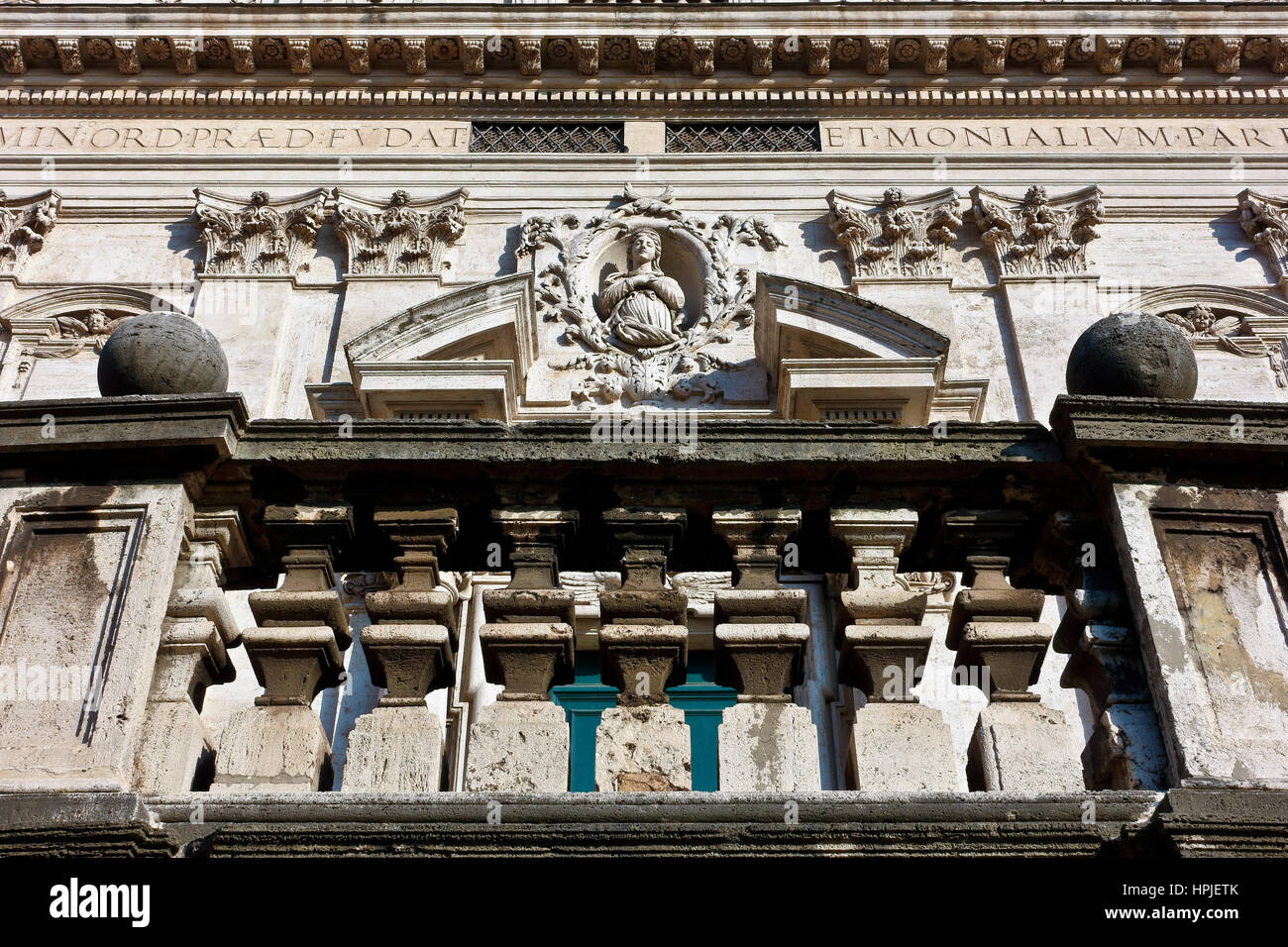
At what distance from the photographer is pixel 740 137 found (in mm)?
12445

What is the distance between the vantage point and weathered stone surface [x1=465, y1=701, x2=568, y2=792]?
12.7 ft

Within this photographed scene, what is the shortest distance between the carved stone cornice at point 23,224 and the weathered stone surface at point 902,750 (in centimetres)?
975

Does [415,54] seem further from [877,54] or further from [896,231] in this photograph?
[896,231]

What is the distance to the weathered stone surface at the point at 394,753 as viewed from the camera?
3908mm

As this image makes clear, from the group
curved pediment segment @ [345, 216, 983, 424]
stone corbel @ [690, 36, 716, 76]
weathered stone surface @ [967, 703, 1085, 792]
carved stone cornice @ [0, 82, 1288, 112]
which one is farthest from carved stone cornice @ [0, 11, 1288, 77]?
weathered stone surface @ [967, 703, 1085, 792]

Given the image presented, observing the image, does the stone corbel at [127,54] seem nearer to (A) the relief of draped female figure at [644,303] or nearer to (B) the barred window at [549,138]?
(B) the barred window at [549,138]

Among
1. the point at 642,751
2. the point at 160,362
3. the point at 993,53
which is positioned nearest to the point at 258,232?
the point at 993,53

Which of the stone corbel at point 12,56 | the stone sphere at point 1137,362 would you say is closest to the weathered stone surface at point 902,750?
the stone sphere at point 1137,362

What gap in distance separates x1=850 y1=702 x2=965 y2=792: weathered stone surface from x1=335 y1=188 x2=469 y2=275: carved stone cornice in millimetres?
8098

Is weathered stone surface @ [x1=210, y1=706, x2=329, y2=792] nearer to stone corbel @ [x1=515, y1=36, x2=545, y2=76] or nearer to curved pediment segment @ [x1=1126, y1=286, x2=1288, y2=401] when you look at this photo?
curved pediment segment @ [x1=1126, y1=286, x2=1288, y2=401]

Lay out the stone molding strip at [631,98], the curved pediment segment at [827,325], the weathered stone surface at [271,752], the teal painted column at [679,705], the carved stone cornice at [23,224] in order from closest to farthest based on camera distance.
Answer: the weathered stone surface at [271,752] → the teal painted column at [679,705] → the curved pediment segment at [827,325] → the carved stone cornice at [23,224] → the stone molding strip at [631,98]

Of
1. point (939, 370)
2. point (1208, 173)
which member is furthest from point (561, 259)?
point (1208, 173)

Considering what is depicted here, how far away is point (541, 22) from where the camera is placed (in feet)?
40.5
